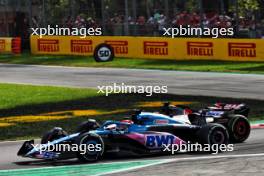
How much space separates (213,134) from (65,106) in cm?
776

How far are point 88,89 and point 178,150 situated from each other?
38.7 feet

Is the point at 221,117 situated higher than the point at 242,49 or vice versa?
the point at 242,49

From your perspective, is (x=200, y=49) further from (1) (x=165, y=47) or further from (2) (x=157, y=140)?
(2) (x=157, y=140)

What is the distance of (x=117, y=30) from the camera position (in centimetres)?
3853

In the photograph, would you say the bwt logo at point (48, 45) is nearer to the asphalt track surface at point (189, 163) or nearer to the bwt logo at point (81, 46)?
the bwt logo at point (81, 46)

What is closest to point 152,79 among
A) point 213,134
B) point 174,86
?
point 174,86

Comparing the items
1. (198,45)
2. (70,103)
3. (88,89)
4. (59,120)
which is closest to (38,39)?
(198,45)

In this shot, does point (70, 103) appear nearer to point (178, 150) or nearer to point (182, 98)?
point (182, 98)

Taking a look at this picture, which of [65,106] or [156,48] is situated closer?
[65,106]

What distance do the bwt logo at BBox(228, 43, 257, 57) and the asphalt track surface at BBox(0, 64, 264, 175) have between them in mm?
4339

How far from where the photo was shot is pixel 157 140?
10.7 m

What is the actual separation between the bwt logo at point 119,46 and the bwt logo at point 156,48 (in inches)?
55.1

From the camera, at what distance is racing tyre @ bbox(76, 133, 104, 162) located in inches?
399

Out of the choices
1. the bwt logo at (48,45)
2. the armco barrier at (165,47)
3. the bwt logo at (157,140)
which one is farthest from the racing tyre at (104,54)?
the bwt logo at (157,140)
